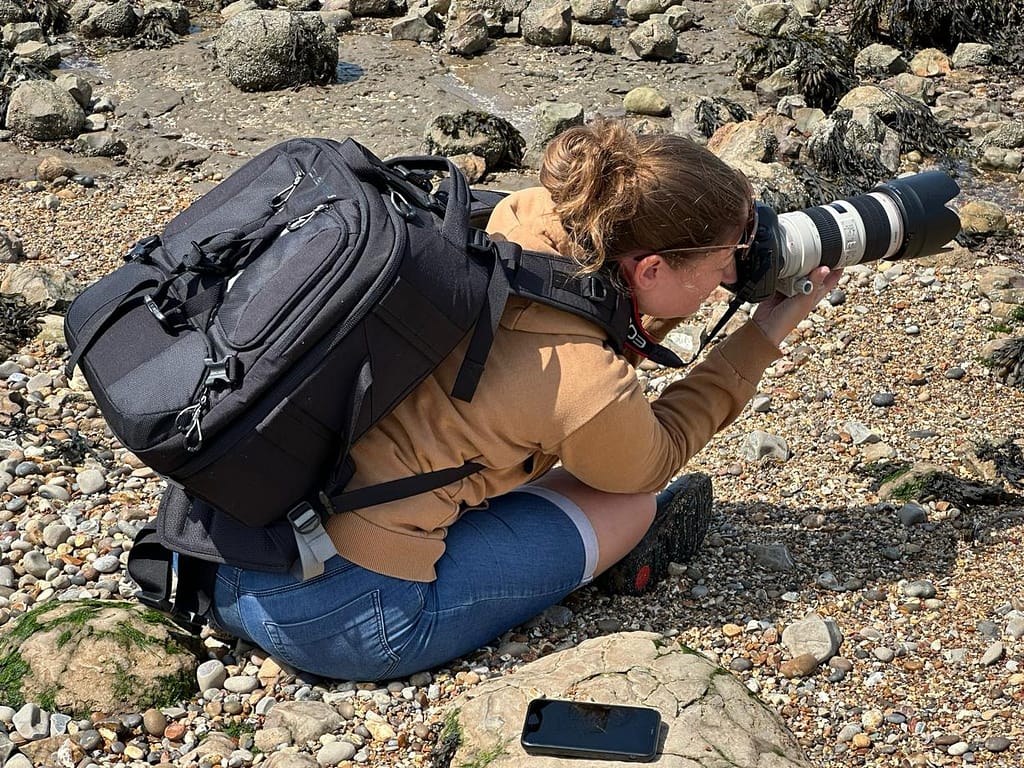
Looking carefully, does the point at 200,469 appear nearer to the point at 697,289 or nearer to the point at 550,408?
the point at 550,408

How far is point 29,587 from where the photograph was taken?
10.7 ft

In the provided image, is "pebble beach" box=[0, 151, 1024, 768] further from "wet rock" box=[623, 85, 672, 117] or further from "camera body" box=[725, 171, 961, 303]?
"wet rock" box=[623, 85, 672, 117]

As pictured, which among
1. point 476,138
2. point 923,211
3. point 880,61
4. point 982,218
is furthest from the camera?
point 880,61

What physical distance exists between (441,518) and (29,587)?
1.26 m

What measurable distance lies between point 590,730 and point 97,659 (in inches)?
45.0

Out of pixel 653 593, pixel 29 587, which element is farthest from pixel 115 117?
pixel 653 593

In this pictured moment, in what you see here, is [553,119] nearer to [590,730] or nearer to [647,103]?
[647,103]

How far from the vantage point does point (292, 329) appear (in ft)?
7.65

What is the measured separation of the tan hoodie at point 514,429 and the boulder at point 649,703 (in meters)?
0.36

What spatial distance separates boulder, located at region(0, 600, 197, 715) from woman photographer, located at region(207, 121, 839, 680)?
0.17 m

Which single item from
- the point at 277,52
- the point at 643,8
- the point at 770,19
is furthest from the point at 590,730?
the point at 643,8

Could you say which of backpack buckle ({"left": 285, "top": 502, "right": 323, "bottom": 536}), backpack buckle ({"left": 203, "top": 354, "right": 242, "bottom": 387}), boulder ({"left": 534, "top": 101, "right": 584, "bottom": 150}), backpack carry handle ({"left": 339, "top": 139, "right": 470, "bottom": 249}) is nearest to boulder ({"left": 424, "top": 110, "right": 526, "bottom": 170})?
boulder ({"left": 534, "top": 101, "right": 584, "bottom": 150})

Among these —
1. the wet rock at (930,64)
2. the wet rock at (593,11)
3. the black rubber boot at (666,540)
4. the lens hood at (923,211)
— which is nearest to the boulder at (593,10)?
the wet rock at (593,11)

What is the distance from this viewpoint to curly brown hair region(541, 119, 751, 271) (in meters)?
2.58
